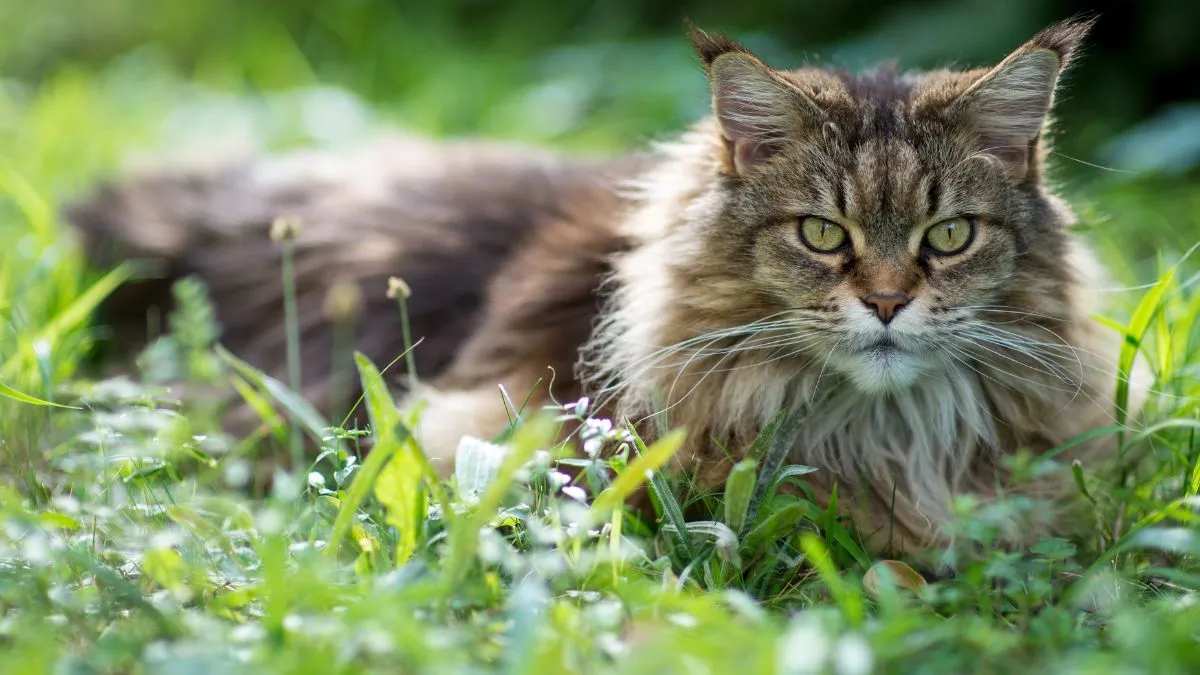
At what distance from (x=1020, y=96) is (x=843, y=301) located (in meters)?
0.56

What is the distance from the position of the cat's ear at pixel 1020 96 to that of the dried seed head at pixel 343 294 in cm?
142

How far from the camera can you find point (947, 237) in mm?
2129

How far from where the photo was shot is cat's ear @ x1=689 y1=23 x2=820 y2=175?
211cm

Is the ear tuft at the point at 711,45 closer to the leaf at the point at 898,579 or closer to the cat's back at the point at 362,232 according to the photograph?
the cat's back at the point at 362,232

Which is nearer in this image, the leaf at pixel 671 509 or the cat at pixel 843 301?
the leaf at pixel 671 509

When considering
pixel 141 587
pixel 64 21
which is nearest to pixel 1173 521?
pixel 141 587

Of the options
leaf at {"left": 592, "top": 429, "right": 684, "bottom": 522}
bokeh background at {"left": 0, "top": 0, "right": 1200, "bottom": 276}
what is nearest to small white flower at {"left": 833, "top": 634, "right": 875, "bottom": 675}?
leaf at {"left": 592, "top": 429, "right": 684, "bottom": 522}

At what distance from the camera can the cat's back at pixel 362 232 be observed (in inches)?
115

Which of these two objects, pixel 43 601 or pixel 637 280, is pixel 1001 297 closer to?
pixel 637 280

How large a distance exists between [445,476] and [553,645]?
3.44 ft

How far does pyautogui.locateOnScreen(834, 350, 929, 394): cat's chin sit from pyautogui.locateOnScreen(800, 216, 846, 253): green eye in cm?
21

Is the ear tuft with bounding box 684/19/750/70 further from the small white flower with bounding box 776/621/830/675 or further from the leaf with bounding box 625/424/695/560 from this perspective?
the small white flower with bounding box 776/621/830/675

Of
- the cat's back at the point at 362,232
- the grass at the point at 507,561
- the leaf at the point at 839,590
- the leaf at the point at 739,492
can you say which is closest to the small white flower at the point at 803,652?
the grass at the point at 507,561

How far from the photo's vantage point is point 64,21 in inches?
271
